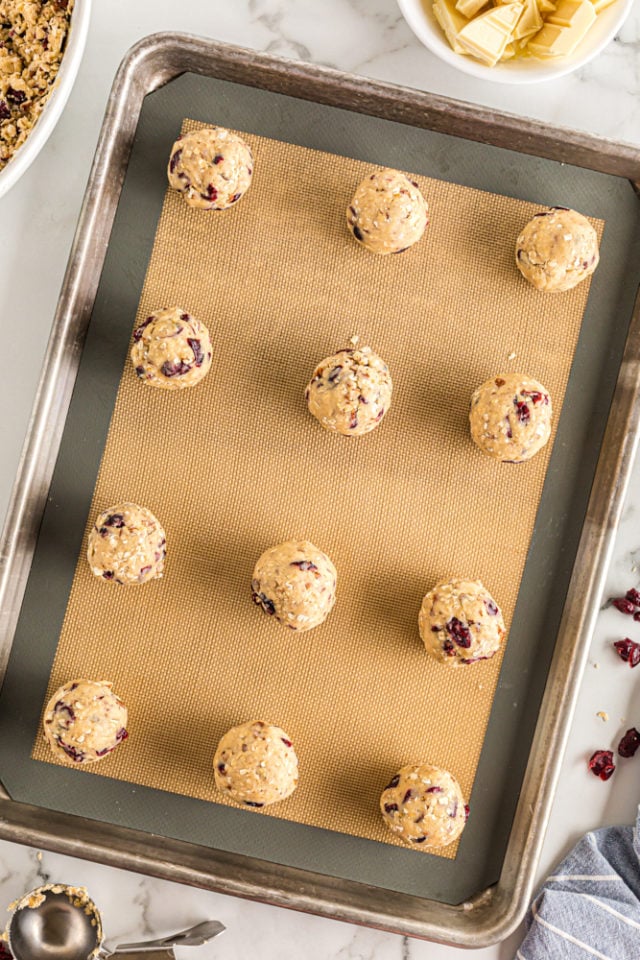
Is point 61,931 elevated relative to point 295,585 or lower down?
lower down

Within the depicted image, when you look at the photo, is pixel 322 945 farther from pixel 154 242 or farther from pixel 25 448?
pixel 154 242

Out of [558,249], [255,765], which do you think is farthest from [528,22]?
[255,765]

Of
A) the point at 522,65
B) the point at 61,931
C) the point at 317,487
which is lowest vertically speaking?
the point at 61,931

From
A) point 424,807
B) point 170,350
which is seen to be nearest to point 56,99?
point 170,350

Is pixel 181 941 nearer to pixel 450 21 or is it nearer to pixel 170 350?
pixel 170 350

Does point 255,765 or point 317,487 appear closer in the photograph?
point 255,765

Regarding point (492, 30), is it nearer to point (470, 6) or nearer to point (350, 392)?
point (470, 6)

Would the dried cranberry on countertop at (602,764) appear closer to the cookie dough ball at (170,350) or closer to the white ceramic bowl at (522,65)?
the cookie dough ball at (170,350)
